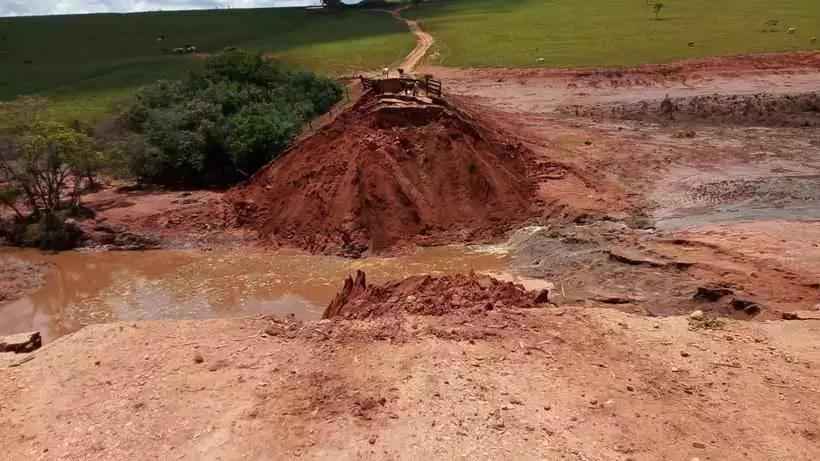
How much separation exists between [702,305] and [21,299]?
14.5 m

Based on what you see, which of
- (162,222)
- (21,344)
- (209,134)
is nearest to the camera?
(21,344)

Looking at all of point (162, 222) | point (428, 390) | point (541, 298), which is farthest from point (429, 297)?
point (162, 222)

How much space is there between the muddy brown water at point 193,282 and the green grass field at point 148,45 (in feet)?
56.8

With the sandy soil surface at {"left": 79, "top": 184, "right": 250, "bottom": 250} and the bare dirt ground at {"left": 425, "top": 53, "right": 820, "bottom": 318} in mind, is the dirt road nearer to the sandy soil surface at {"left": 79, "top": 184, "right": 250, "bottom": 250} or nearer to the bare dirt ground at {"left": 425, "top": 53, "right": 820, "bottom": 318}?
the bare dirt ground at {"left": 425, "top": 53, "right": 820, "bottom": 318}

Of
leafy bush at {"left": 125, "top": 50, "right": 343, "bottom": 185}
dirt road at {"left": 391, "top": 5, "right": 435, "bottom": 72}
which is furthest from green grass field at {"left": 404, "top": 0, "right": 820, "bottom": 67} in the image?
leafy bush at {"left": 125, "top": 50, "right": 343, "bottom": 185}

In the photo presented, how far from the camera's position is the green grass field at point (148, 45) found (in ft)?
137

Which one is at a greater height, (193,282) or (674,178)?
(674,178)

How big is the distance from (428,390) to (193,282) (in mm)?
8974

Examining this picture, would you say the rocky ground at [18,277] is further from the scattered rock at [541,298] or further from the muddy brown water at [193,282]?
the scattered rock at [541,298]

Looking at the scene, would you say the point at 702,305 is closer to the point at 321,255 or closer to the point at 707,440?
the point at 707,440

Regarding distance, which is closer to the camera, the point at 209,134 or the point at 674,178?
the point at 674,178

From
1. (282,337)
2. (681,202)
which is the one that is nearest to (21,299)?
(282,337)

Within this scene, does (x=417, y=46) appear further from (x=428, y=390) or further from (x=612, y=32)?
(x=428, y=390)

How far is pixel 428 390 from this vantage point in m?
8.74
